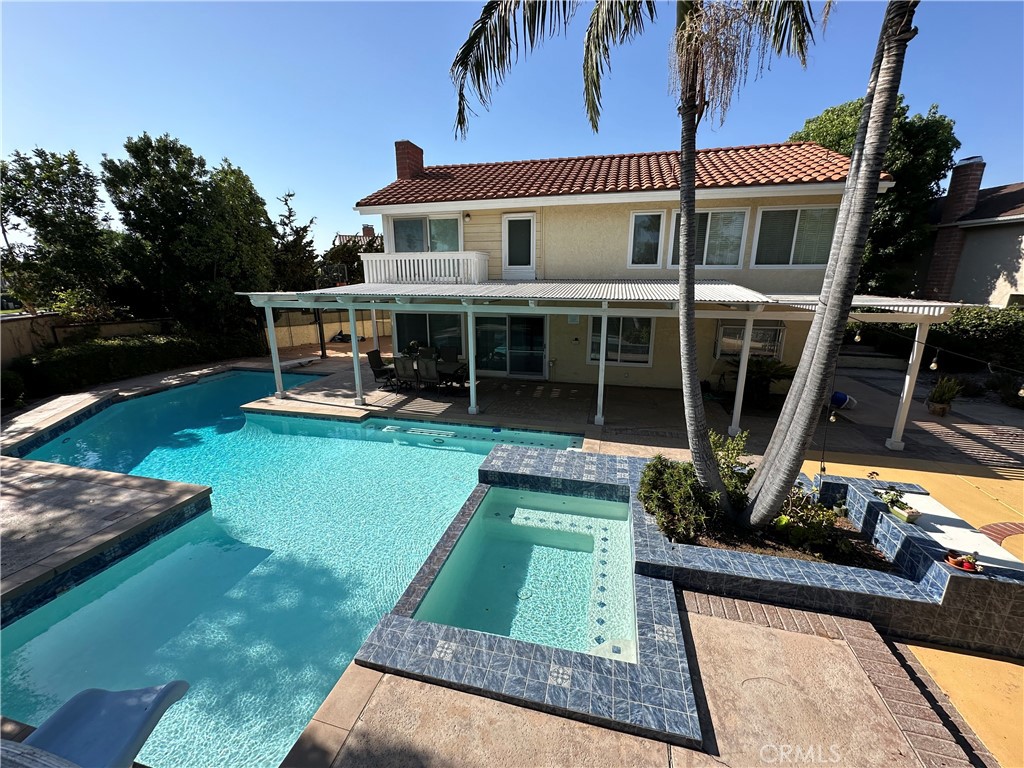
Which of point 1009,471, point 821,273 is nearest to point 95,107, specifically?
point 821,273

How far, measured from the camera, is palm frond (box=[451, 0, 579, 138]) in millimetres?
4566

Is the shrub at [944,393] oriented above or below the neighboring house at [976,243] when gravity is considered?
below

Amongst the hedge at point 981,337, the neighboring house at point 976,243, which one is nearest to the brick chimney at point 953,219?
the neighboring house at point 976,243

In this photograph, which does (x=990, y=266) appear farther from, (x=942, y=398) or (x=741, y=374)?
(x=741, y=374)

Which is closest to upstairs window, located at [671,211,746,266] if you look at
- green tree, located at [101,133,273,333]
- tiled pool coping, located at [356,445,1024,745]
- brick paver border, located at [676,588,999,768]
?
tiled pool coping, located at [356,445,1024,745]

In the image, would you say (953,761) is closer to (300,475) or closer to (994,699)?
(994,699)

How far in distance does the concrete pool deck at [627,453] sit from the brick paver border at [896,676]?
0.23 ft

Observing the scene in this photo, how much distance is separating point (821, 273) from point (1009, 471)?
612 cm

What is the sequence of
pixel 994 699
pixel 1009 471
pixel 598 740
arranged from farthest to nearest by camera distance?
pixel 1009 471
pixel 994 699
pixel 598 740

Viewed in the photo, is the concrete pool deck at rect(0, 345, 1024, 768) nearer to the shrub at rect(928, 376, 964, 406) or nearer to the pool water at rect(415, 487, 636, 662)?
the shrub at rect(928, 376, 964, 406)

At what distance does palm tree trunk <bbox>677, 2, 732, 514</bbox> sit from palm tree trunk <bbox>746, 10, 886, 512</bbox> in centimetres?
67

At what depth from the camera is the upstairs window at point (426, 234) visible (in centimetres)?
1372

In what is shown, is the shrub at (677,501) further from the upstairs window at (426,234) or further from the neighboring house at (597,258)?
the upstairs window at (426,234)

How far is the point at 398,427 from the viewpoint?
10.9 meters
